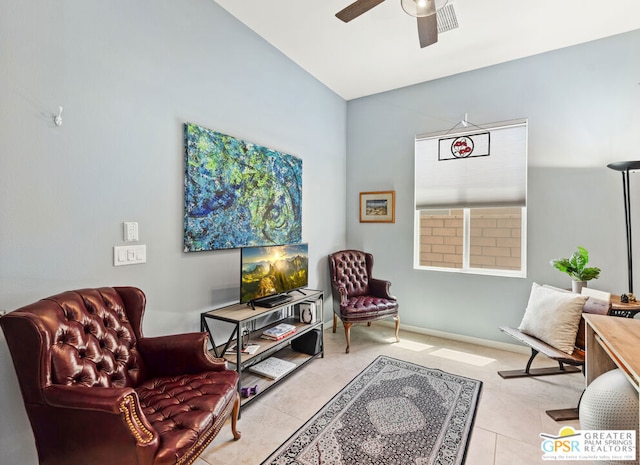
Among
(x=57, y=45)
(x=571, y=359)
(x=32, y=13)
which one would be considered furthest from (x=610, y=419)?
(x=32, y=13)

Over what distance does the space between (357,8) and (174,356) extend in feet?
7.91

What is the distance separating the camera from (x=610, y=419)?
59.1 inches

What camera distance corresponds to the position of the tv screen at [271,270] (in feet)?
7.88

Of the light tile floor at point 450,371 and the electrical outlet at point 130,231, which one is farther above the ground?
the electrical outlet at point 130,231

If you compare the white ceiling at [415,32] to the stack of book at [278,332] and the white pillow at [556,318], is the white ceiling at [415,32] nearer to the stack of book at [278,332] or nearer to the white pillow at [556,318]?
the white pillow at [556,318]

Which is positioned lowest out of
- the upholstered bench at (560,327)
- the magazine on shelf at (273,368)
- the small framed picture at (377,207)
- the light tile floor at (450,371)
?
the light tile floor at (450,371)

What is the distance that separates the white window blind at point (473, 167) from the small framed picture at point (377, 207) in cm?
33

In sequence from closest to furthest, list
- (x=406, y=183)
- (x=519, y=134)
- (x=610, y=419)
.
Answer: (x=610, y=419), (x=519, y=134), (x=406, y=183)

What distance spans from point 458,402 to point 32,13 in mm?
3549

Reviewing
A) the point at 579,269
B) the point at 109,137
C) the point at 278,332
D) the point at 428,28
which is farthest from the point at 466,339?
the point at 109,137

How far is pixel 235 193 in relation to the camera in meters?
2.57

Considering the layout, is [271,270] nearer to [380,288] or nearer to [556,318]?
[380,288]

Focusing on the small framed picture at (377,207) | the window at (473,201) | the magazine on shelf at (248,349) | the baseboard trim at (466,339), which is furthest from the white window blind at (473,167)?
the magazine on shelf at (248,349)

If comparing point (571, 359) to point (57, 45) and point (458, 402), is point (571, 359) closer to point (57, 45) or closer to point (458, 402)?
point (458, 402)
